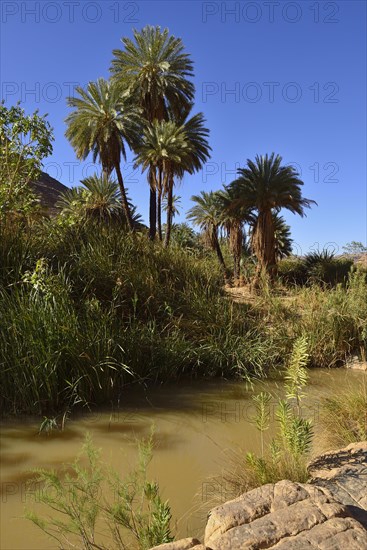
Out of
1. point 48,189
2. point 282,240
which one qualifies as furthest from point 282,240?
point 48,189

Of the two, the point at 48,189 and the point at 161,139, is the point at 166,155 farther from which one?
the point at 48,189

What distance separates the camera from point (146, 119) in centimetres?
2708

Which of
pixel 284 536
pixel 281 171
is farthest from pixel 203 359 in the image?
pixel 281 171

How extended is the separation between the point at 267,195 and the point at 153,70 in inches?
434

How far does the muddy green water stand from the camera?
10.7ft

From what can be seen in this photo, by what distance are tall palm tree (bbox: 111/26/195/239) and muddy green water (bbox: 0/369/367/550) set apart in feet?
64.0

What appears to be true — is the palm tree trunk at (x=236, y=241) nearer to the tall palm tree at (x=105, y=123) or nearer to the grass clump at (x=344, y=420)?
the tall palm tree at (x=105, y=123)

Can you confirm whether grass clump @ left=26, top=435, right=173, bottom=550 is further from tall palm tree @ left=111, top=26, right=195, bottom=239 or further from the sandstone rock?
tall palm tree @ left=111, top=26, right=195, bottom=239

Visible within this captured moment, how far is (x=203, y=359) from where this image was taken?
7.55 metres

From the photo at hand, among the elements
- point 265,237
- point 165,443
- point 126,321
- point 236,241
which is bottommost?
point 165,443

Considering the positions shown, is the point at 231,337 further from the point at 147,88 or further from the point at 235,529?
the point at 147,88

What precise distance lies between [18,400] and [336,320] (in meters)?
6.18

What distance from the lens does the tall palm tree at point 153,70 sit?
1005 inches

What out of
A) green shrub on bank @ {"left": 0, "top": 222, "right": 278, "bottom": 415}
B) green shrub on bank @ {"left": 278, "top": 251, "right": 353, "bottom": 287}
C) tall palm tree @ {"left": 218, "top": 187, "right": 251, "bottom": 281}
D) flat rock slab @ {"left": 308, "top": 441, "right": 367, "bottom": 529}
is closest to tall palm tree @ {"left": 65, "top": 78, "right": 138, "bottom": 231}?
tall palm tree @ {"left": 218, "top": 187, "right": 251, "bottom": 281}
